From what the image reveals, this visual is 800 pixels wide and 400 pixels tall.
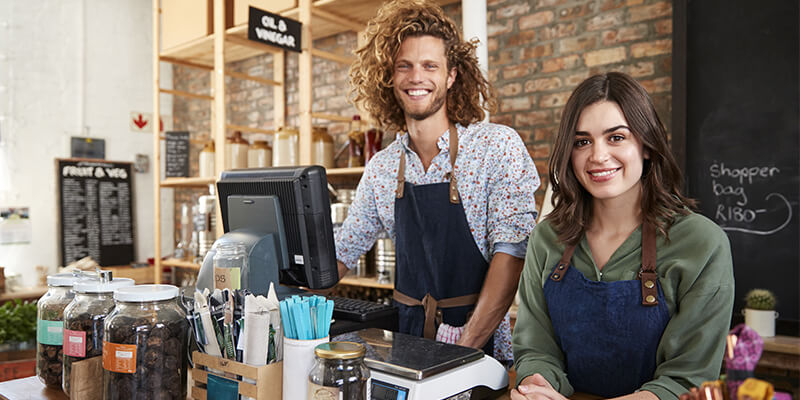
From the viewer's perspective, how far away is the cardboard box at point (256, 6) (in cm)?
366

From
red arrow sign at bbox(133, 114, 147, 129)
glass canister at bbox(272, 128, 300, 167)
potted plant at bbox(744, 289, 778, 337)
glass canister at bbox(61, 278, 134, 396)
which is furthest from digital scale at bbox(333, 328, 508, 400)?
red arrow sign at bbox(133, 114, 147, 129)

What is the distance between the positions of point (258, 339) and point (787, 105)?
2204mm

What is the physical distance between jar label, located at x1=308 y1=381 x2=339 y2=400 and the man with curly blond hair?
2.63ft

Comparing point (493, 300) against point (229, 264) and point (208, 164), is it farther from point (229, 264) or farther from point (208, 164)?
point (208, 164)

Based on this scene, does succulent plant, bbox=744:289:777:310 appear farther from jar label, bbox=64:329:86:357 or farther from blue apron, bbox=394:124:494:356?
jar label, bbox=64:329:86:357

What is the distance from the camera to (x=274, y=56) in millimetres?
4516

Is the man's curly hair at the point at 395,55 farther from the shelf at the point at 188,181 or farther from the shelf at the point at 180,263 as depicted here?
the shelf at the point at 180,263

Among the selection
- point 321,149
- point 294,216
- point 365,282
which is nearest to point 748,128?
point 294,216

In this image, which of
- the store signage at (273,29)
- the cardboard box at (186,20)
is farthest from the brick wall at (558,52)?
the cardboard box at (186,20)

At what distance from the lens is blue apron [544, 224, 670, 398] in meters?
1.30

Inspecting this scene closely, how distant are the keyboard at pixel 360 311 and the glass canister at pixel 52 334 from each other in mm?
648

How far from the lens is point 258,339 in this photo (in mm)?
1104

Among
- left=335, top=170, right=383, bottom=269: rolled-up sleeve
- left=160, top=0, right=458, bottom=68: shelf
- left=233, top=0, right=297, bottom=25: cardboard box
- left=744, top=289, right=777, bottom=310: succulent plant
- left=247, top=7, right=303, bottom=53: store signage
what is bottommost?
left=744, top=289, right=777, bottom=310: succulent plant

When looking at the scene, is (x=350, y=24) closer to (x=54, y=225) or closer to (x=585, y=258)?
(x=585, y=258)
